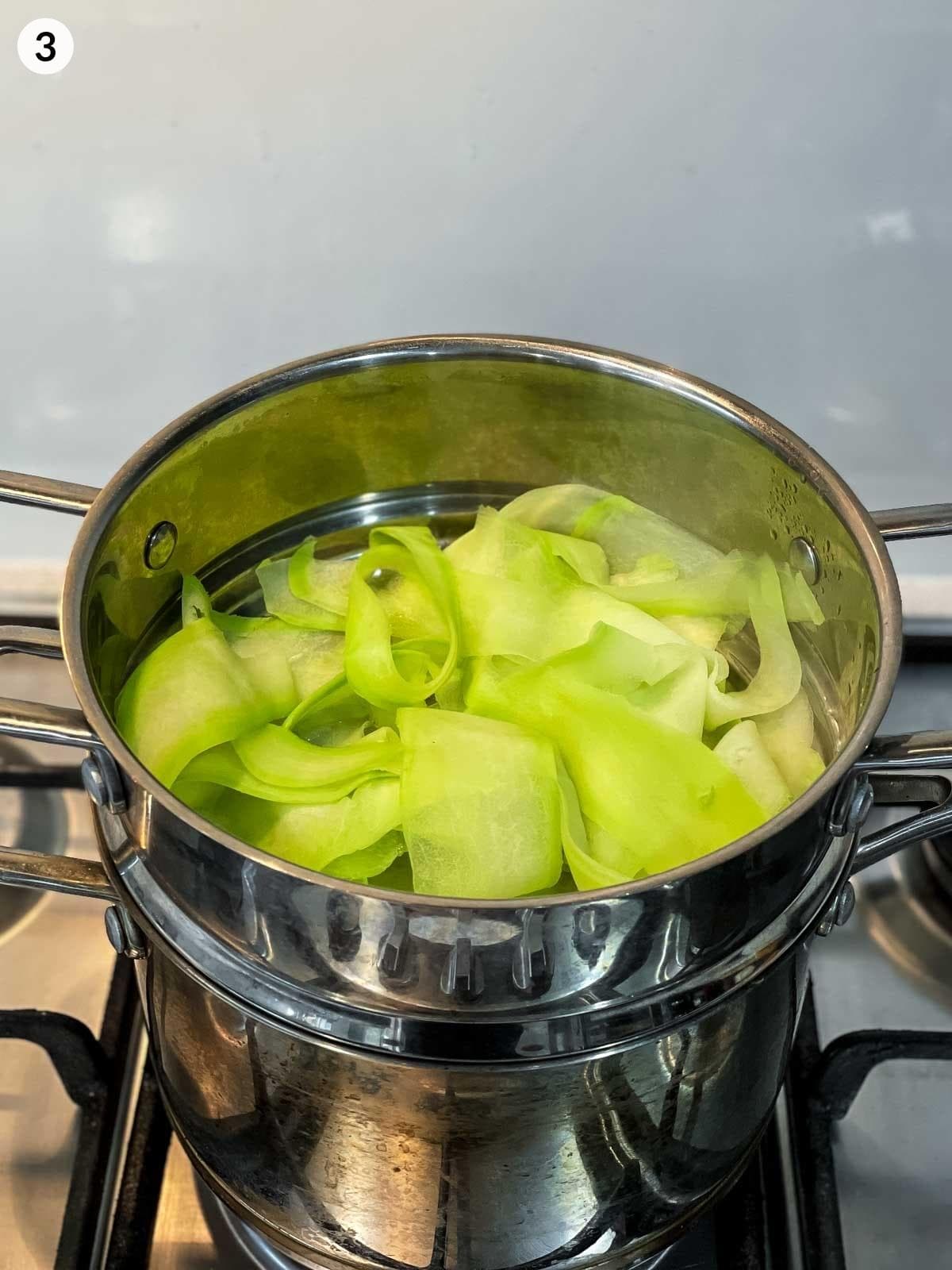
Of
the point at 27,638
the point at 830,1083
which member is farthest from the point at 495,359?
the point at 830,1083

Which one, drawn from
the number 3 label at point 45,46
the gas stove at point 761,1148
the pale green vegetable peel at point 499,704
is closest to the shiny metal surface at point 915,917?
the gas stove at point 761,1148

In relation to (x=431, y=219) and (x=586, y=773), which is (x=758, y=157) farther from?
(x=586, y=773)

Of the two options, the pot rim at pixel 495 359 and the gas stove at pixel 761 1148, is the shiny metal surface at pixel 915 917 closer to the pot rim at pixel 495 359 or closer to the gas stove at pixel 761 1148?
the gas stove at pixel 761 1148

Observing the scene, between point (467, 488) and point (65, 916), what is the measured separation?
0.95 feet

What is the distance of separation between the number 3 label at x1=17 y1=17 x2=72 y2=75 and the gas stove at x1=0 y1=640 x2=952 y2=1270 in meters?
0.47

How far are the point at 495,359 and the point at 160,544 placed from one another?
0.53ft

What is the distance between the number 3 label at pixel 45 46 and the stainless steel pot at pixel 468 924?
1.07 ft

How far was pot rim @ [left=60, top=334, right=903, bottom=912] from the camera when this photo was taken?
338mm

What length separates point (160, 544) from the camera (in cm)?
53

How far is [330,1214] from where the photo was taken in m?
0.45

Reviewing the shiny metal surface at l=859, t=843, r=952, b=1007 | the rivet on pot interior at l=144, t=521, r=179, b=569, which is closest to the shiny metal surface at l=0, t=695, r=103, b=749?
the rivet on pot interior at l=144, t=521, r=179, b=569

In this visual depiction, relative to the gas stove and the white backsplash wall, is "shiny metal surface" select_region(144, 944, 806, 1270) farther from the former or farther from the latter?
the white backsplash wall

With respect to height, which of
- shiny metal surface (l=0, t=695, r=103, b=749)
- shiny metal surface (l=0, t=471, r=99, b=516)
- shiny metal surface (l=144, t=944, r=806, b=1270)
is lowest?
shiny metal surface (l=144, t=944, r=806, b=1270)

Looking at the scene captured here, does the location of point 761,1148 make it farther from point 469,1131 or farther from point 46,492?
point 46,492
